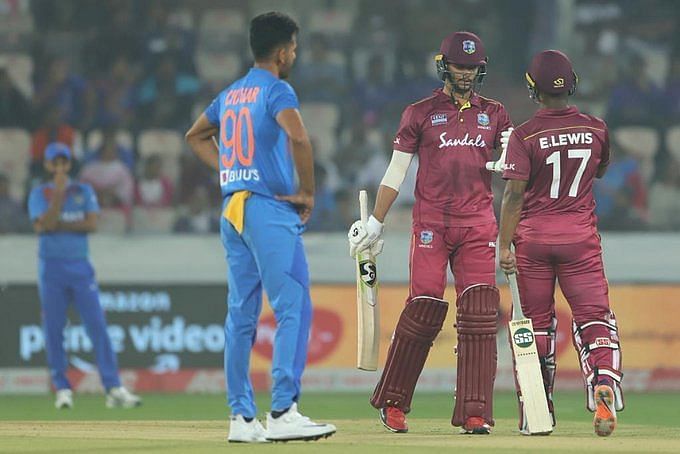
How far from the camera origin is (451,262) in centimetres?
830

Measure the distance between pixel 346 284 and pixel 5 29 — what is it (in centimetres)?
495

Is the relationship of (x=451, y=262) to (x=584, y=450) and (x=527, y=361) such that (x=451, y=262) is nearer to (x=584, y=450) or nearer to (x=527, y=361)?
(x=527, y=361)

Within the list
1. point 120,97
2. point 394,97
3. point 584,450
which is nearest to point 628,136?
point 394,97

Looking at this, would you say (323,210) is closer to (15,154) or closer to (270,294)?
(15,154)

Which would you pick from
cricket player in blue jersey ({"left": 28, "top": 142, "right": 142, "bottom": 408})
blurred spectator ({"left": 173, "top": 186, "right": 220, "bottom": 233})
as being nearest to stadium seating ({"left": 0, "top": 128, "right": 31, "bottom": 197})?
blurred spectator ({"left": 173, "top": 186, "right": 220, "bottom": 233})

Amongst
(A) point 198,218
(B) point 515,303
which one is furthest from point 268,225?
(A) point 198,218

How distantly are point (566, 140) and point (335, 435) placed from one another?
2.00m

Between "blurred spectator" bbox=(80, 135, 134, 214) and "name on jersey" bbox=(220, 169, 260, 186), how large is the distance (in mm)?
8534

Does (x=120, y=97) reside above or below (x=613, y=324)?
above

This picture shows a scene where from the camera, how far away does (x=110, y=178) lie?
623 inches

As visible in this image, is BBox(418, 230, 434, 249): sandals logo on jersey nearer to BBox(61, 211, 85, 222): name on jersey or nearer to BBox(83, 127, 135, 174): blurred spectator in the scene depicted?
BBox(61, 211, 85, 222): name on jersey

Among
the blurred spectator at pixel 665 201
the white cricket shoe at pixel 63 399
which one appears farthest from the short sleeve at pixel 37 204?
the blurred spectator at pixel 665 201

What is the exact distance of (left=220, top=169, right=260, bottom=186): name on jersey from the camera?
7.18 m

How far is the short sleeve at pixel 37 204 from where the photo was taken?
1266 cm
